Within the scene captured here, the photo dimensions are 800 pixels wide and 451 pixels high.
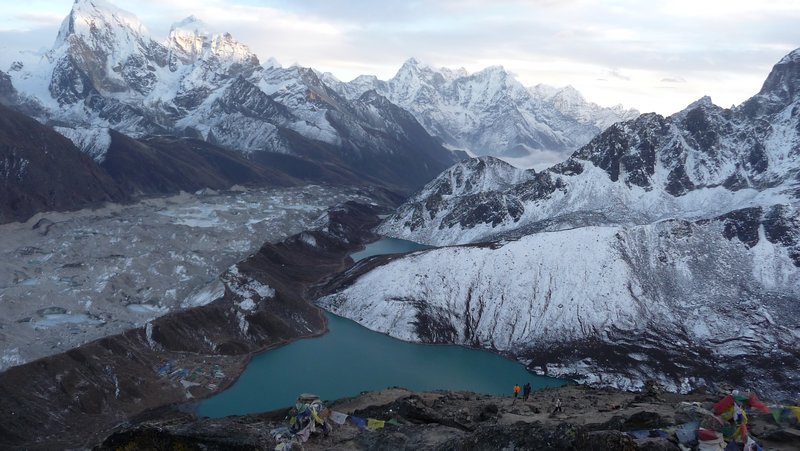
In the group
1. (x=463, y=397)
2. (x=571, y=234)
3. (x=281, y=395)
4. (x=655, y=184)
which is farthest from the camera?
(x=655, y=184)

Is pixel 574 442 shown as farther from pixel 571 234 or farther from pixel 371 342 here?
pixel 571 234

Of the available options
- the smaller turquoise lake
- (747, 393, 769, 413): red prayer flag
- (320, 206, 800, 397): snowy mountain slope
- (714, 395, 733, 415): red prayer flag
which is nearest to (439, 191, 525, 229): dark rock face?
the smaller turquoise lake

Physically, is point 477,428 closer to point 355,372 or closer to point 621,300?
point 355,372

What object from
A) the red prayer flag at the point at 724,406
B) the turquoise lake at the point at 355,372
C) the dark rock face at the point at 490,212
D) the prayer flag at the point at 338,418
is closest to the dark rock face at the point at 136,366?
the turquoise lake at the point at 355,372

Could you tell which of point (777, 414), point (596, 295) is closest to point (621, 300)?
point (596, 295)

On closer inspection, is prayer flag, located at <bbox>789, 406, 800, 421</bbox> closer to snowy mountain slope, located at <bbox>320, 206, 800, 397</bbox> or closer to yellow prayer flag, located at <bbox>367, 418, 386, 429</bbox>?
yellow prayer flag, located at <bbox>367, 418, 386, 429</bbox>

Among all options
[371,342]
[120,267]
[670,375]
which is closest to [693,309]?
[670,375]

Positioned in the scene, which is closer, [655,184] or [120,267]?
[120,267]
